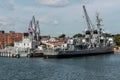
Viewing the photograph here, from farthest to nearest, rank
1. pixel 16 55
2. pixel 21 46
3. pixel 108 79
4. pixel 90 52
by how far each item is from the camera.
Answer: pixel 21 46 → pixel 90 52 → pixel 16 55 → pixel 108 79

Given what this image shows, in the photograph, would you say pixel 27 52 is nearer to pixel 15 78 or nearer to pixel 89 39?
pixel 89 39

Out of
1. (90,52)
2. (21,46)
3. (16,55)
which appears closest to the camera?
(16,55)

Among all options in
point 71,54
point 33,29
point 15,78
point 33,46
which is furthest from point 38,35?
point 15,78

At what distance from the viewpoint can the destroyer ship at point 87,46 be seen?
138575mm

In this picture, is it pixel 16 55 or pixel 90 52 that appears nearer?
pixel 16 55

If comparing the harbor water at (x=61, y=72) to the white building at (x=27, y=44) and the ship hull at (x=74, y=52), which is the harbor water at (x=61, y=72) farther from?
the white building at (x=27, y=44)

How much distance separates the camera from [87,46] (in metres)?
168

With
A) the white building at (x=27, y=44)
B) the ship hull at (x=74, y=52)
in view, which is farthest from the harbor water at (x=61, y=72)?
the white building at (x=27, y=44)

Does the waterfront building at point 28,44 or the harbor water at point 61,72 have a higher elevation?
the waterfront building at point 28,44

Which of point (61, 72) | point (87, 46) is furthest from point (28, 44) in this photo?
point (61, 72)

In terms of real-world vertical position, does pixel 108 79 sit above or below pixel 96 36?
below

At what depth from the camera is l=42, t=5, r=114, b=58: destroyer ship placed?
13857 centimetres

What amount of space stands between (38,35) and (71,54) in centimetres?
4902

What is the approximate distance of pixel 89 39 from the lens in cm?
18000
